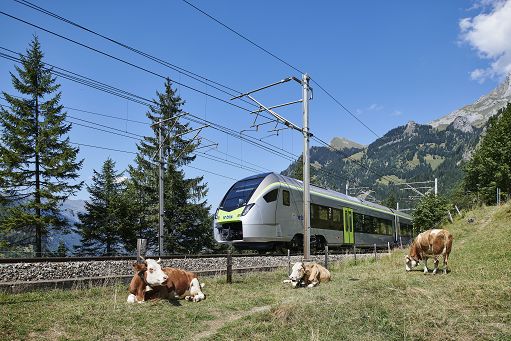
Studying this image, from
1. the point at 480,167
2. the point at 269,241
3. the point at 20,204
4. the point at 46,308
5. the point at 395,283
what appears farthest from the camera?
the point at 480,167

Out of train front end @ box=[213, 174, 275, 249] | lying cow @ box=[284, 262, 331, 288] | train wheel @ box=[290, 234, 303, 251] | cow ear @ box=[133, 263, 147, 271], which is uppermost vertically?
train front end @ box=[213, 174, 275, 249]

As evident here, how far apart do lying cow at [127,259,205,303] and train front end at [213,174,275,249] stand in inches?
345

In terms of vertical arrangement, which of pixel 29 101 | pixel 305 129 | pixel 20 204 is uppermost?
pixel 29 101

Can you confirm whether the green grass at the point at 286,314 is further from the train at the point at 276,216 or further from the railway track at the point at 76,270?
the train at the point at 276,216

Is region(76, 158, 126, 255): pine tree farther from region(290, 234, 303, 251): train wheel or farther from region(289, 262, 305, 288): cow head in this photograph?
region(289, 262, 305, 288): cow head

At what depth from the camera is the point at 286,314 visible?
676 centimetres

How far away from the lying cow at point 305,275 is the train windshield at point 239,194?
676cm

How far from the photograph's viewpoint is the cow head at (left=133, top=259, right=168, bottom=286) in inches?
322

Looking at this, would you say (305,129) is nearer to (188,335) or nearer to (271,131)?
(271,131)

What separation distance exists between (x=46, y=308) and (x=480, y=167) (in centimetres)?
6000

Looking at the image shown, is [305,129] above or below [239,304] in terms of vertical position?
above

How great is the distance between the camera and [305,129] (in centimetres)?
1744

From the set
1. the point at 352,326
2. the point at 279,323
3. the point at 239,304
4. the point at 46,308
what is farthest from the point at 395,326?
the point at 46,308

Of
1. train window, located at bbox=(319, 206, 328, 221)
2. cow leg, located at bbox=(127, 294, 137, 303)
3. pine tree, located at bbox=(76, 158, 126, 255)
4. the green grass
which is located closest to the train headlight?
train window, located at bbox=(319, 206, 328, 221)
